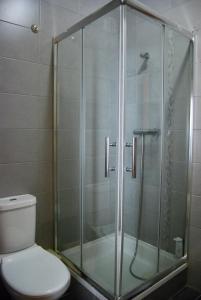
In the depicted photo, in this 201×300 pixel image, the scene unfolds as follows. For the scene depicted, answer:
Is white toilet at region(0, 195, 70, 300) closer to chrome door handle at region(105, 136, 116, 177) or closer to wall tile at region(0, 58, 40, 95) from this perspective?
chrome door handle at region(105, 136, 116, 177)

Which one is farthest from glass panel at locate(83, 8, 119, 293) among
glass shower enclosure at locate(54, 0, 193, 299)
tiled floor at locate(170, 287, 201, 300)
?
tiled floor at locate(170, 287, 201, 300)

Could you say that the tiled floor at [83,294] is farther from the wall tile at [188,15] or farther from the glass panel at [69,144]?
the wall tile at [188,15]

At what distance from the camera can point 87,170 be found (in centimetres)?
182

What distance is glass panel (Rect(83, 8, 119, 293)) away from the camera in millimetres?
1484

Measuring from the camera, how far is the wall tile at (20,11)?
162cm

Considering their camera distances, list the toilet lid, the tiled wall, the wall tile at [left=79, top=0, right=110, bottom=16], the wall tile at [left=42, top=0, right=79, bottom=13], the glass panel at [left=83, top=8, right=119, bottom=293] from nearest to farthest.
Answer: the toilet lid
the glass panel at [left=83, top=8, right=119, bottom=293]
the tiled wall
the wall tile at [left=42, top=0, right=79, bottom=13]
the wall tile at [left=79, top=0, right=110, bottom=16]

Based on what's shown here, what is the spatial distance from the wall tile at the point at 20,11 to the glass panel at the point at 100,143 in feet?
1.37

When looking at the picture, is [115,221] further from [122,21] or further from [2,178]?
[122,21]

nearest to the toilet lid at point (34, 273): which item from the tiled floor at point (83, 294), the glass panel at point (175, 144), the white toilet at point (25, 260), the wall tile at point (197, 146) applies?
the white toilet at point (25, 260)

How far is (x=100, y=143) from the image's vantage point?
1767mm

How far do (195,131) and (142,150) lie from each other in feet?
1.38

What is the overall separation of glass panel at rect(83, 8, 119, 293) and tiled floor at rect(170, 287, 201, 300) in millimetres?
646

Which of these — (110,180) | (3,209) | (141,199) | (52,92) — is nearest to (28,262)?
(3,209)

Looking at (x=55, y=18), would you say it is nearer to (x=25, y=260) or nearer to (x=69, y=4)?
(x=69, y=4)
